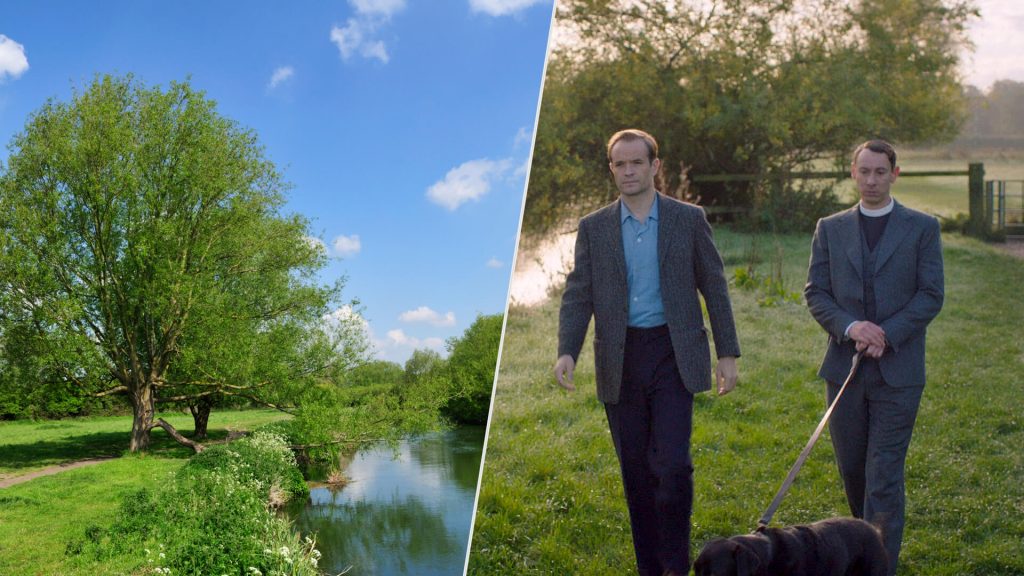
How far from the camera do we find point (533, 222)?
310 inches

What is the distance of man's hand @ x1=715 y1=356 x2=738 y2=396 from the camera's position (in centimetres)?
247

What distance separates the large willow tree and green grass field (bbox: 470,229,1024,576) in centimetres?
204

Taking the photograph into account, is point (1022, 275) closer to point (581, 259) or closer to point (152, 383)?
point (581, 259)

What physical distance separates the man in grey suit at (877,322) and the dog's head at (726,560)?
0.95 metres

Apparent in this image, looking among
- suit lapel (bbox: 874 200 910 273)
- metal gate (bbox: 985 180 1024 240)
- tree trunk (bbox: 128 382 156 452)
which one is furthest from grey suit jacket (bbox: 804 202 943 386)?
metal gate (bbox: 985 180 1024 240)

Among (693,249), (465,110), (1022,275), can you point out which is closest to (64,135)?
(465,110)

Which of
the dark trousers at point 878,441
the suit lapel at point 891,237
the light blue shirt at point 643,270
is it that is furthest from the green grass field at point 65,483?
the suit lapel at point 891,237

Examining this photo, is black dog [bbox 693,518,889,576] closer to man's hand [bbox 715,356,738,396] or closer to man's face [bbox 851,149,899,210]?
man's hand [bbox 715,356,738,396]

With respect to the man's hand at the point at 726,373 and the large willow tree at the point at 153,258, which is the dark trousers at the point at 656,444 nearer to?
the man's hand at the point at 726,373

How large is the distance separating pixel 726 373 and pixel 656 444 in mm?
278

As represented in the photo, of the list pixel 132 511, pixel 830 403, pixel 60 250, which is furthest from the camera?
pixel 60 250

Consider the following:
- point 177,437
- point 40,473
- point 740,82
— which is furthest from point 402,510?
point 740,82

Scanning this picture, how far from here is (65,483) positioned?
5.33 metres

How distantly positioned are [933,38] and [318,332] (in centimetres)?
578
